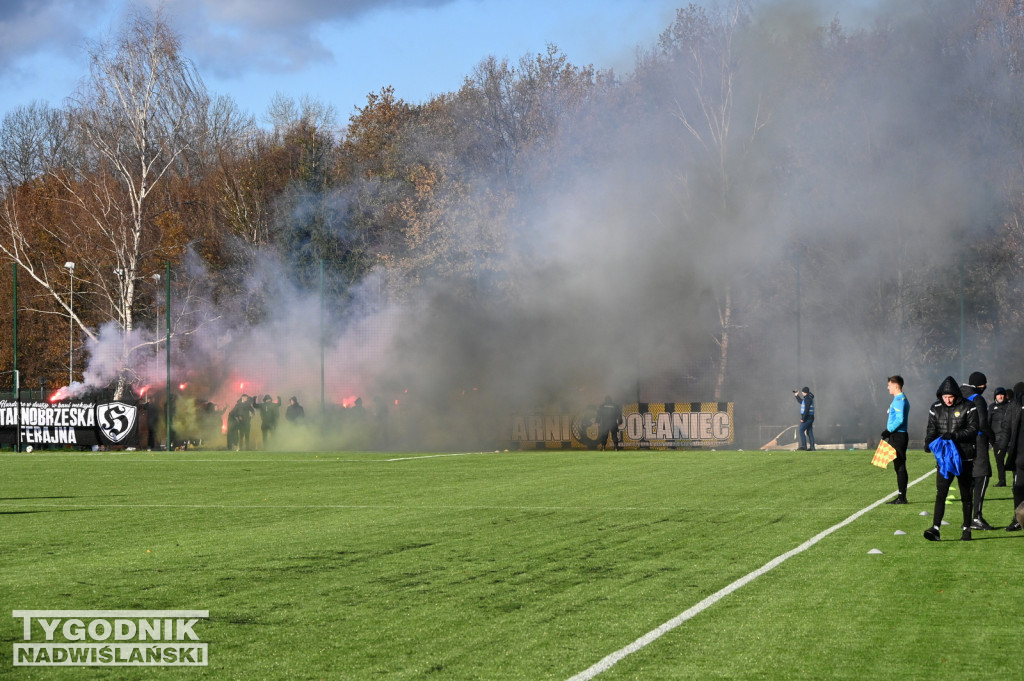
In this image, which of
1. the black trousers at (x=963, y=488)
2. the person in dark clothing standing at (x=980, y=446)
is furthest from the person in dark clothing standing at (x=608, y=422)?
the black trousers at (x=963, y=488)

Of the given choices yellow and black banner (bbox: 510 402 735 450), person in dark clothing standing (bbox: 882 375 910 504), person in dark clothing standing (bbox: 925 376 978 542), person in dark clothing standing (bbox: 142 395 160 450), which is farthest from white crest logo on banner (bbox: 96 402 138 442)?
person in dark clothing standing (bbox: 925 376 978 542)

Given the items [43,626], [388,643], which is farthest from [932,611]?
[43,626]

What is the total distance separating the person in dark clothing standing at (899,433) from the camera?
50.4ft

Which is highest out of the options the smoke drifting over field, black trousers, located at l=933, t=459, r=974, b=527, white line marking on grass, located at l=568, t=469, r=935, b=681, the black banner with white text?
the smoke drifting over field

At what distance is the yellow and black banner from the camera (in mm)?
32281

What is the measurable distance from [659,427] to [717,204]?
9.20 metres

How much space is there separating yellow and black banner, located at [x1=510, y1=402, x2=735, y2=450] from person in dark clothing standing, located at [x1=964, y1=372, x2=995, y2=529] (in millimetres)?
18563

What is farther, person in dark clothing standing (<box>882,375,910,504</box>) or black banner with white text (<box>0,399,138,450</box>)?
black banner with white text (<box>0,399,138,450</box>)

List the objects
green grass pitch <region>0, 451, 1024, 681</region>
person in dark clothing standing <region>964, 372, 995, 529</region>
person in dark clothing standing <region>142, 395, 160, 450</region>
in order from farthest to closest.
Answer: person in dark clothing standing <region>142, 395, 160, 450</region> < person in dark clothing standing <region>964, 372, 995, 529</region> < green grass pitch <region>0, 451, 1024, 681</region>

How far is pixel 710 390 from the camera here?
38.7 metres

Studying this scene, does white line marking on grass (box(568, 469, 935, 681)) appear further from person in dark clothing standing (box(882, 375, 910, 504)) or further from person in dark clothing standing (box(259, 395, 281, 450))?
person in dark clothing standing (box(259, 395, 281, 450))

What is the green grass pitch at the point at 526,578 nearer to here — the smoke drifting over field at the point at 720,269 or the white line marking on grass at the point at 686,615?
the white line marking on grass at the point at 686,615

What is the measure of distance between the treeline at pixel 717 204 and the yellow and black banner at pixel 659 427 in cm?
351

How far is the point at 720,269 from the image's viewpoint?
128 feet
